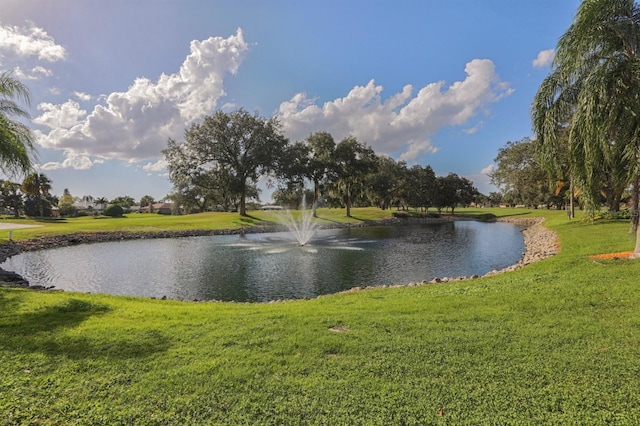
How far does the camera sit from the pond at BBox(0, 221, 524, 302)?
47.0ft

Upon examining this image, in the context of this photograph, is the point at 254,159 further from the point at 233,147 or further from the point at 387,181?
the point at 387,181

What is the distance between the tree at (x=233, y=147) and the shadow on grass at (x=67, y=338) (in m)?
40.3

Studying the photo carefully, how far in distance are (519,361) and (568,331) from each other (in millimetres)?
1751

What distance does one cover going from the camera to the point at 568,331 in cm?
574

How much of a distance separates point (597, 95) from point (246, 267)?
1660cm

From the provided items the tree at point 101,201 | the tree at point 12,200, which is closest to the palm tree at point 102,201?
the tree at point 101,201

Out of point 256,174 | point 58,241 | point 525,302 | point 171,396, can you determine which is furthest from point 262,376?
point 256,174

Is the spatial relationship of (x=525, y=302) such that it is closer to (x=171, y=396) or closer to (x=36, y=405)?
(x=171, y=396)

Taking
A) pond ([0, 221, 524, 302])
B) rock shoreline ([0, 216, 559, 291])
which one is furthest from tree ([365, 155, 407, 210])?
pond ([0, 221, 524, 302])

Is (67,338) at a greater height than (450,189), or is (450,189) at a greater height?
(450,189)

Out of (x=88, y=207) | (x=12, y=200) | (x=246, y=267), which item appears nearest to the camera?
(x=246, y=267)

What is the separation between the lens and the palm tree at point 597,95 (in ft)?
31.8

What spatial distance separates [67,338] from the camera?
19.0 ft

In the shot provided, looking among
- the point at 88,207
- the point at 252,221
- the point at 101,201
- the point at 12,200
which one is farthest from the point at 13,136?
the point at 101,201
